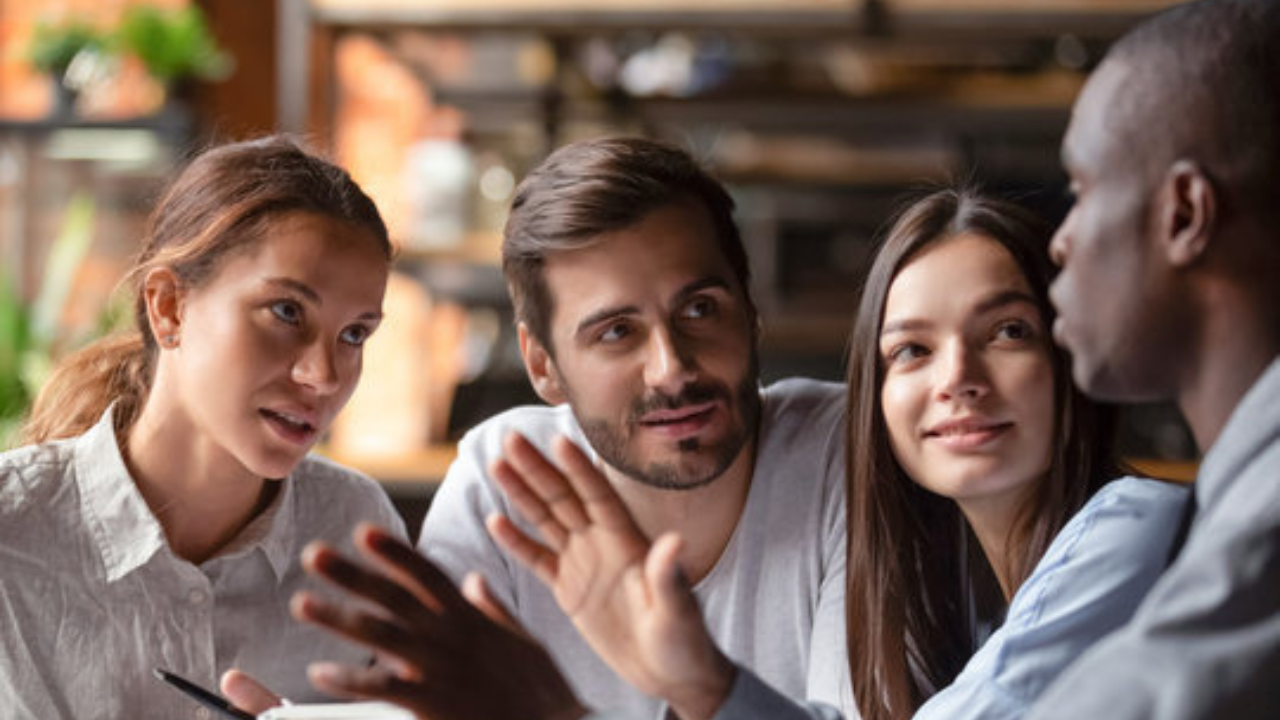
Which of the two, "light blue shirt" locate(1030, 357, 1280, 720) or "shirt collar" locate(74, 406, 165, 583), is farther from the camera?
"shirt collar" locate(74, 406, 165, 583)

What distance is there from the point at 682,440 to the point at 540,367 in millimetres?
257

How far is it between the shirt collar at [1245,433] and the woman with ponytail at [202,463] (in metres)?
0.88

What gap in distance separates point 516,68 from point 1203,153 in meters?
4.97

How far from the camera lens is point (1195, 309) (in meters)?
0.93

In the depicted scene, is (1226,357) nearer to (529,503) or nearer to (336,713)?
(529,503)

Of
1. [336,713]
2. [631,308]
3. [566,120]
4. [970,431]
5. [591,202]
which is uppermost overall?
[566,120]

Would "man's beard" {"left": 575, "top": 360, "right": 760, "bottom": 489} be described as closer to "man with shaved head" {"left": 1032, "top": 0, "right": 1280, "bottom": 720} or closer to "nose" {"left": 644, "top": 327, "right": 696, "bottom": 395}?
"nose" {"left": 644, "top": 327, "right": 696, "bottom": 395}

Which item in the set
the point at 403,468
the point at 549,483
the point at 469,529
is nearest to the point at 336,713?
the point at 549,483

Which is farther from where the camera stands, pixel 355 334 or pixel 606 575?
pixel 355 334

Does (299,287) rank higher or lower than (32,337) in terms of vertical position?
higher

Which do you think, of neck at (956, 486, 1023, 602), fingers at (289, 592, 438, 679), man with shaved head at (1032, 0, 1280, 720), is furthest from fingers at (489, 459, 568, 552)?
neck at (956, 486, 1023, 602)

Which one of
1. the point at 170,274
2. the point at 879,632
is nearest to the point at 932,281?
the point at 879,632

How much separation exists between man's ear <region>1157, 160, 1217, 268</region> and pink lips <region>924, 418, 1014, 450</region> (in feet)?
1.63

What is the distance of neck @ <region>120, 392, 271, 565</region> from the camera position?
5.25 feet
